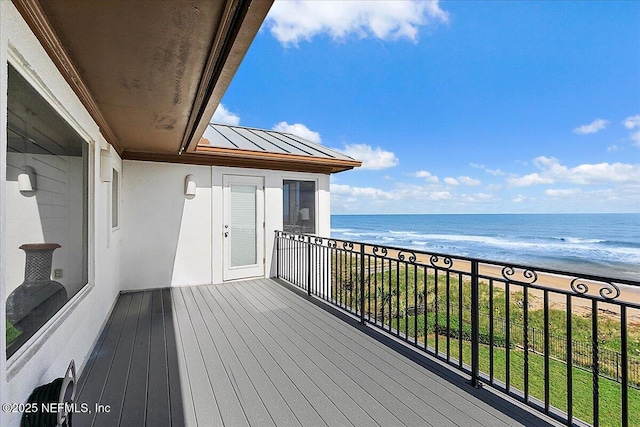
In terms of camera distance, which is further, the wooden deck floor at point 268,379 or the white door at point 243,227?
the white door at point 243,227

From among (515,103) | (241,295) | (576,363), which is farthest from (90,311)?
(515,103)

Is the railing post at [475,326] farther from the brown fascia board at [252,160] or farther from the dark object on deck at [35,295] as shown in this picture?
the brown fascia board at [252,160]

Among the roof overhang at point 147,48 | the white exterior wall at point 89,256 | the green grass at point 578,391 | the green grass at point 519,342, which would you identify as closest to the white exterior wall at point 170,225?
the white exterior wall at point 89,256

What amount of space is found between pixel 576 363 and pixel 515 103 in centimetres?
2819

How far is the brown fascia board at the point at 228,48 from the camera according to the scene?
1.42 metres

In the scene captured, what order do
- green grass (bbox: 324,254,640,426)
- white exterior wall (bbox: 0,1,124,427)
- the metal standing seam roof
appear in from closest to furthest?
white exterior wall (bbox: 0,1,124,427)
green grass (bbox: 324,254,640,426)
the metal standing seam roof

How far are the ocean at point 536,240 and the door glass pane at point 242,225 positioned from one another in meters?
15.6

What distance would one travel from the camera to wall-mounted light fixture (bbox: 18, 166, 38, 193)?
55.8 inches

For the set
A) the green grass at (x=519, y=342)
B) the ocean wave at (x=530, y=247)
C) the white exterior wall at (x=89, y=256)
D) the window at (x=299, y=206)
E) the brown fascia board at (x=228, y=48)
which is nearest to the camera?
the white exterior wall at (x=89, y=256)

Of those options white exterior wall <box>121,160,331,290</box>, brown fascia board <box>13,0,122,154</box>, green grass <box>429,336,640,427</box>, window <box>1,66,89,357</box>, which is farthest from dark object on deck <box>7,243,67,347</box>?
green grass <box>429,336,640,427</box>

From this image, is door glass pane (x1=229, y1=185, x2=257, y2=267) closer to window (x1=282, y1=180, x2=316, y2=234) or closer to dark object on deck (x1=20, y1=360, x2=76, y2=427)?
window (x1=282, y1=180, x2=316, y2=234)

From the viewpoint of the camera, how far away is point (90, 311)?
2699mm

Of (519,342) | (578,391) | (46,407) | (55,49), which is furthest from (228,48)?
(519,342)

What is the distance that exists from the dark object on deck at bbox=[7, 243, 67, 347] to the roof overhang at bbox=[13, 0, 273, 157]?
1.09 meters
